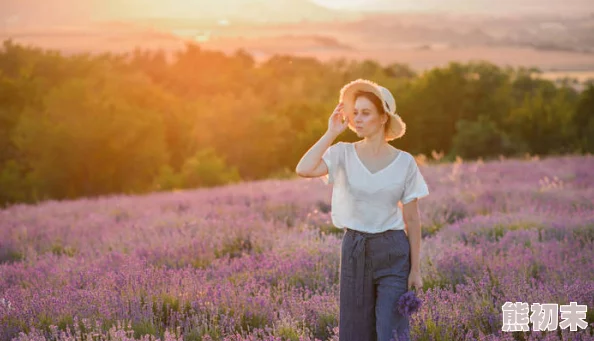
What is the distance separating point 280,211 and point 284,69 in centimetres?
7175

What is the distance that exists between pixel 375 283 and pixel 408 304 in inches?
11.4

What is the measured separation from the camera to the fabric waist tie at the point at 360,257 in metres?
3.76

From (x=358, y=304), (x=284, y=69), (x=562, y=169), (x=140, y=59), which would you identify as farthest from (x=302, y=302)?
(x=284, y=69)

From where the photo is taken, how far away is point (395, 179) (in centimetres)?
377

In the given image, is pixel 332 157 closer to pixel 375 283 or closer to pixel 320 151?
pixel 320 151

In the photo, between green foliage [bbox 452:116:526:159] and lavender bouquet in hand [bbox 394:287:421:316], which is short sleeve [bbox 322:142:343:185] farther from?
green foliage [bbox 452:116:526:159]

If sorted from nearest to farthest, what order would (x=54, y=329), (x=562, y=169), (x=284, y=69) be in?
(x=54, y=329)
(x=562, y=169)
(x=284, y=69)

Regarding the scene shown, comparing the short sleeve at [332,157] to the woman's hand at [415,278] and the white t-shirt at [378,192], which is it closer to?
the white t-shirt at [378,192]

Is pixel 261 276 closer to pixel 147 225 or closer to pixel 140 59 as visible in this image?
pixel 147 225

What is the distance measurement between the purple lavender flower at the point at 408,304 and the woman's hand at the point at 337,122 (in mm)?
1073

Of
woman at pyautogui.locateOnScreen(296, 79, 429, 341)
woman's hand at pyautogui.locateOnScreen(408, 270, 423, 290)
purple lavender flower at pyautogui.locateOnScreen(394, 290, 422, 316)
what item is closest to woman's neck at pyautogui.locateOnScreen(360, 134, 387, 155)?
woman at pyautogui.locateOnScreen(296, 79, 429, 341)

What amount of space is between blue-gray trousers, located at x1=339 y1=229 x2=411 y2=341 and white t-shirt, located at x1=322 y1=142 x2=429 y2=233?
3.1 inches

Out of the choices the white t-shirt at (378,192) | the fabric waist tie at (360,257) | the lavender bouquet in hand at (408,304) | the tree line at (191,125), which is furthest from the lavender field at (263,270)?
the tree line at (191,125)

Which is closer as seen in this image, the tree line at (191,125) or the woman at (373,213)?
the woman at (373,213)
